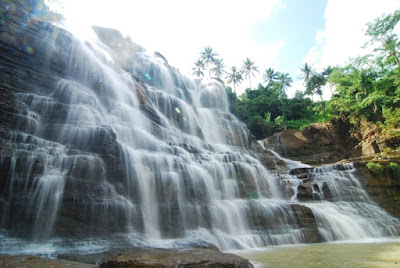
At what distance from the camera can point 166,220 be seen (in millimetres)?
8938

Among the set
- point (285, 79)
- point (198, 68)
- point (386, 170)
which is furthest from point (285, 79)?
point (386, 170)

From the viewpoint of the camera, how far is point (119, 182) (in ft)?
29.0

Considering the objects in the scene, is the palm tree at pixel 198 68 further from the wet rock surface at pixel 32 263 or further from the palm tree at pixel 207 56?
the wet rock surface at pixel 32 263

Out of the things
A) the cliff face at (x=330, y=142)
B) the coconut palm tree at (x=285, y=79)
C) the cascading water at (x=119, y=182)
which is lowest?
the cascading water at (x=119, y=182)

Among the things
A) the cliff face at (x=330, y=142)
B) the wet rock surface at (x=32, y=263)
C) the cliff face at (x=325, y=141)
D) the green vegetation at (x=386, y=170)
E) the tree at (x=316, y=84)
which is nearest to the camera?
the wet rock surface at (x=32, y=263)

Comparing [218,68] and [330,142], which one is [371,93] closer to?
[330,142]

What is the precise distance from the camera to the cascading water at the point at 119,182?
285 inches

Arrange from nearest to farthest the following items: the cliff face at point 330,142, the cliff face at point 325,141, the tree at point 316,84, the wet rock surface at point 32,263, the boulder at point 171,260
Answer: the wet rock surface at point 32,263 < the boulder at point 171,260 < the cliff face at point 330,142 < the cliff face at point 325,141 < the tree at point 316,84

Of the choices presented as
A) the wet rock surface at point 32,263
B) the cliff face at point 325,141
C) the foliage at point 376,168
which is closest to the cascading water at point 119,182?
the foliage at point 376,168

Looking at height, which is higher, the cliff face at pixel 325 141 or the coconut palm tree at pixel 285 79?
the coconut palm tree at pixel 285 79

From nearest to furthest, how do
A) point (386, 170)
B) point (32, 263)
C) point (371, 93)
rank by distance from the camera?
point (32, 263)
point (386, 170)
point (371, 93)

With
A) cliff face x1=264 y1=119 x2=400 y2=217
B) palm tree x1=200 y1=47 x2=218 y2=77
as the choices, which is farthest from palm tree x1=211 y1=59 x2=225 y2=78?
cliff face x1=264 y1=119 x2=400 y2=217

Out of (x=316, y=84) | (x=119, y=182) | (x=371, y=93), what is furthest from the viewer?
(x=316, y=84)

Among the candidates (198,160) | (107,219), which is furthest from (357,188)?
(107,219)
